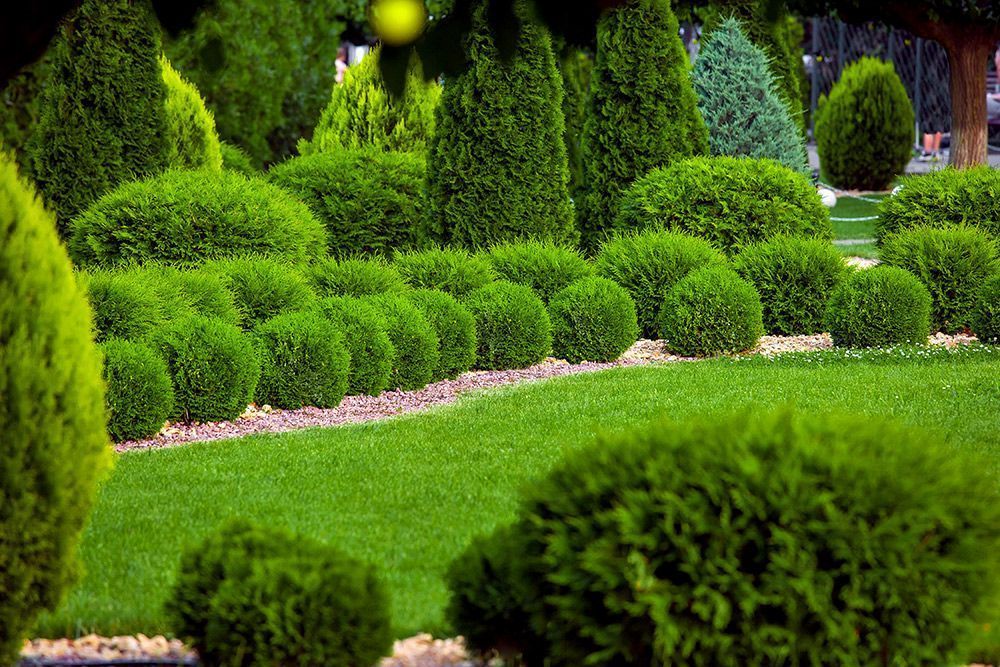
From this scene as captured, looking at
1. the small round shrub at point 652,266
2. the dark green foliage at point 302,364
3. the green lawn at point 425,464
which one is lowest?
the green lawn at point 425,464

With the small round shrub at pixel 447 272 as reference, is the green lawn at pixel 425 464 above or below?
below

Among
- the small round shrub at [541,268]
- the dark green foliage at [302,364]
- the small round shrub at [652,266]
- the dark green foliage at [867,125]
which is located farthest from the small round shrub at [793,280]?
the dark green foliage at [867,125]

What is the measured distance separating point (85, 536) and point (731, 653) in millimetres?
3411

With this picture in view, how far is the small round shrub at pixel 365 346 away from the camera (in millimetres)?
8664

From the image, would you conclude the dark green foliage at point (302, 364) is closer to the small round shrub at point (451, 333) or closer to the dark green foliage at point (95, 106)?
the small round shrub at point (451, 333)

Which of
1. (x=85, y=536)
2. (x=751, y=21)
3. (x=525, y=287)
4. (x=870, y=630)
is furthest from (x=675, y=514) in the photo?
(x=751, y=21)

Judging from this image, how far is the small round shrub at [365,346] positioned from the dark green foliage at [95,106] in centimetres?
454

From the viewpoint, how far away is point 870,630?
3268mm

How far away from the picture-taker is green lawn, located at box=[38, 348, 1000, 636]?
5.09m

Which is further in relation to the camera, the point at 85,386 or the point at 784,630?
the point at 85,386

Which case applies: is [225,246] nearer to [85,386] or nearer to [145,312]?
[145,312]

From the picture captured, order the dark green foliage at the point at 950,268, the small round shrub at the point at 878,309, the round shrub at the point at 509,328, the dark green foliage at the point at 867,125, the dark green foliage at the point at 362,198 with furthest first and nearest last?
the dark green foliage at the point at 867,125 → the dark green foliage at the point at 362,198 → the dark green foliage at the point at 950,268 → the small round shrub at the point at 878,309 → the round shrub at the point at 509,328

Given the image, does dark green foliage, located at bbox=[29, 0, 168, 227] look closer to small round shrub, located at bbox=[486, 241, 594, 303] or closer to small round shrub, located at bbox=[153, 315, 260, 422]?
small round shrub, located at bbox=[486, 241, 594, 303]

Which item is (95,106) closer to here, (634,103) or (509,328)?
(509,328)
